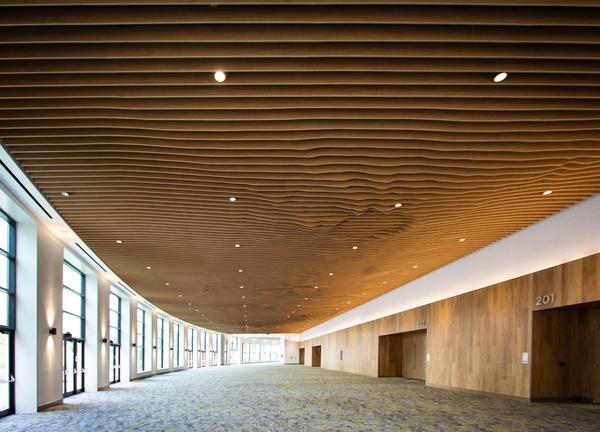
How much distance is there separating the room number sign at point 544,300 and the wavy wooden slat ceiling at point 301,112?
1.65 metres

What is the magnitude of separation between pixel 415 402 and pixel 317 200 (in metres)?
5.65

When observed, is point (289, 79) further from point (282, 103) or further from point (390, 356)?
Result: point (390, 356)

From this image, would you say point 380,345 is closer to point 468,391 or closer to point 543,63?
point 468,391

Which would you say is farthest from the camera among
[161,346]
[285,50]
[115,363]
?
[161,346]

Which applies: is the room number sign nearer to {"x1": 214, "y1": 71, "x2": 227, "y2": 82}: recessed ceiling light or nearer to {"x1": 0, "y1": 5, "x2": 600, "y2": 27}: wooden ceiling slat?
{"x1": 0, "y1": 5, "x2": 600, "y2": 27}: wooden ceiling slat

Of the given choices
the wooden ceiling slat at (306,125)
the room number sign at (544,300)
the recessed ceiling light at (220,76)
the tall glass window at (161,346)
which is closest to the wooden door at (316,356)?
the tall glass window at (161,346)

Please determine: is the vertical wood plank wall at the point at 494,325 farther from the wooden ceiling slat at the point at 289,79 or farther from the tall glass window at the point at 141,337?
the tall glass window at the point at 141,337

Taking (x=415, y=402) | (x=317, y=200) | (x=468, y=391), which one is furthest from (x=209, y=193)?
(x=468, y=391)

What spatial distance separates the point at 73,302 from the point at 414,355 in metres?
13.5

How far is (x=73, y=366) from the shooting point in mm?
15055

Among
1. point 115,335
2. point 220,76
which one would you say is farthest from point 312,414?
point 115,335

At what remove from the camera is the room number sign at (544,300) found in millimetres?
10570

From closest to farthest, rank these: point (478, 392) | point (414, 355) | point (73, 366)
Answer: point (478, 392) < point (73, 366) < point (414, 355)

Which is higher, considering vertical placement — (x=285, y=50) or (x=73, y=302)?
(x=285, y=50)
